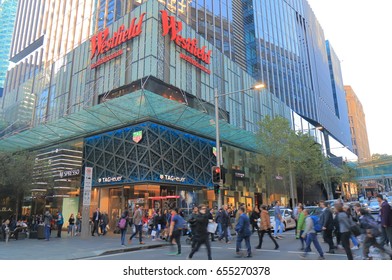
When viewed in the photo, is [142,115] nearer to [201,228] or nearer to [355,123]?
[201,228]

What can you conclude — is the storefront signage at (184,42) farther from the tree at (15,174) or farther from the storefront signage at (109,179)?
the tree at (15,174)

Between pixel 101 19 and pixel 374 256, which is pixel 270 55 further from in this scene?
pixel 374 256

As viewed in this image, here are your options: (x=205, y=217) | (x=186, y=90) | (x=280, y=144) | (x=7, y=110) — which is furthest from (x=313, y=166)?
(x=7, y=110)

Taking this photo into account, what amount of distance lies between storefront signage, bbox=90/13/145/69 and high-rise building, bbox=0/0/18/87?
338 ft

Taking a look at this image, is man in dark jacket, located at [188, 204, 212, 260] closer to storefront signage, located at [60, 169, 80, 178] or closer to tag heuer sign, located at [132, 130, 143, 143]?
tag heuer sign, located at [132, 130, 143, 143]

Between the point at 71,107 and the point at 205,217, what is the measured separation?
2627 cm

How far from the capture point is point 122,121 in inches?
1020

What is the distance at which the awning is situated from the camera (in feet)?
73.9

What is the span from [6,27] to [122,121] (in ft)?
390

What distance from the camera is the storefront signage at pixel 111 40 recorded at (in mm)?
27406

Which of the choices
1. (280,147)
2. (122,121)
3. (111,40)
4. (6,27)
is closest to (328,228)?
(122,121)

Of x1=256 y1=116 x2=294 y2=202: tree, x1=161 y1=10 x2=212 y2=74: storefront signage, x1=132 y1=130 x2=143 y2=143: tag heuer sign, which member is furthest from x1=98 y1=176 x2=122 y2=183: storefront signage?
x1=256 y1=116 x2=294 y2=202: tree

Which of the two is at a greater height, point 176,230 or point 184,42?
Answer: point 184,42

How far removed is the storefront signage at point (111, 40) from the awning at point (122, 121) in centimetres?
662
